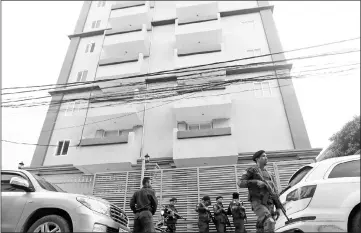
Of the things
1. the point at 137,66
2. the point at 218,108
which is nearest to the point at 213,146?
the point at 218,108

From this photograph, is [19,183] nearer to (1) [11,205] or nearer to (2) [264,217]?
(1) [11,205]

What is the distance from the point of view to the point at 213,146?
39.4ft

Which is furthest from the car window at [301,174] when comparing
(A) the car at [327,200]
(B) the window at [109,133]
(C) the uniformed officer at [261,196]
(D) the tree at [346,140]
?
(B) the window at [109,133]

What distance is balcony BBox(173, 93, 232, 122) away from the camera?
→ 13367 millimetres

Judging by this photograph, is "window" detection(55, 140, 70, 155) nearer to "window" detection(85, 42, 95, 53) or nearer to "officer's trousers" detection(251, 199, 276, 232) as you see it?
"window" detection(85, 42, 95, 53)

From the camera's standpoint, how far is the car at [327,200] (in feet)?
8.43

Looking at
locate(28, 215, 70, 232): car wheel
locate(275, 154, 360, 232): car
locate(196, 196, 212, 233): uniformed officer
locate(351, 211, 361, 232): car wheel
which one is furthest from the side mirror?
locate(196, 196, 212, 233): uniformed officer

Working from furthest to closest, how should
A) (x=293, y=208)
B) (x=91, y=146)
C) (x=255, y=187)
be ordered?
1. (x=91, y=146)
2. (x=255, y=187)
3. (x=293, y=208)

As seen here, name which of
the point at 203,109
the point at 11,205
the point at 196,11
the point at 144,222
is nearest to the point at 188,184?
the point at 203,109

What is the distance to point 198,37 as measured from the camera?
16.4 m

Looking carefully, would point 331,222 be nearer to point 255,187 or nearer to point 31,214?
point 255,187

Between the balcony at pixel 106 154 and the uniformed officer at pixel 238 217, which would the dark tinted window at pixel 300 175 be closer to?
the uniformed officer at pixel 238 217

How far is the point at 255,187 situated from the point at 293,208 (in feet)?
2.45

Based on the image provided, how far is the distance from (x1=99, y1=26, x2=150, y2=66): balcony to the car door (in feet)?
43.0
